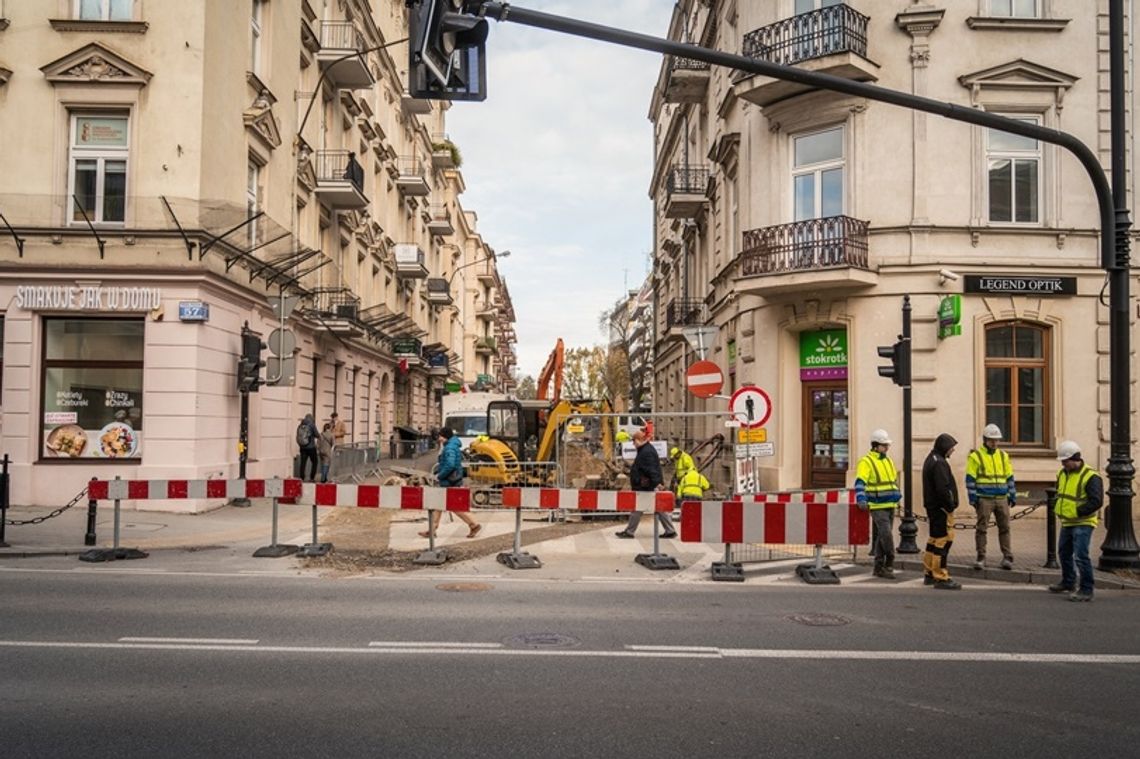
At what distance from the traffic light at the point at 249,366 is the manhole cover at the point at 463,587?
977cm

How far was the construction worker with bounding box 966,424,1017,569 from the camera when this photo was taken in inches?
451

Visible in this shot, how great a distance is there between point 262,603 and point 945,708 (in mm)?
6304

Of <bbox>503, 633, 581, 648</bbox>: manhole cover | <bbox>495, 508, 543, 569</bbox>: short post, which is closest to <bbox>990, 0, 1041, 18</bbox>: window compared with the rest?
<bbox>495, 508, 543, 569</bbox>: short post

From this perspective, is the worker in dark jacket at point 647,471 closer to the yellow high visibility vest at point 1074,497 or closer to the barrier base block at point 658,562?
the barrier base block at point 658,562

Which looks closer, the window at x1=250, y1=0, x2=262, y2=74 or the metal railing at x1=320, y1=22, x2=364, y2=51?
the window at x1=250, y1=0, x2=262, y2=74

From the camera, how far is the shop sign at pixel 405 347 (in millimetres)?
37062

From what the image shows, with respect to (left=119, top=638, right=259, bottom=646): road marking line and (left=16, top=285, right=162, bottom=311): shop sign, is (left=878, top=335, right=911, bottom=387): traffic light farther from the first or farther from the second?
(left=16, top=285, right=162, bottom=311): shop sign

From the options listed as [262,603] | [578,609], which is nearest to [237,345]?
[262,603]

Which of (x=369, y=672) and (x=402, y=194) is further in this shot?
(x=402, y=194)

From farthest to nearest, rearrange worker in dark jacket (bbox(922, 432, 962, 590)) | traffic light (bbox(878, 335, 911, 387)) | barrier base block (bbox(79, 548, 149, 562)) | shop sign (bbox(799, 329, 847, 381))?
shop sign (bbox(799, 329, 847, 381))
traffic light (bbox(878, 335, 911, 387))
barrier base block (bbox(79, 548, 149, 562))
worker in dark jacket (bbox(922, 432, 962, 590))

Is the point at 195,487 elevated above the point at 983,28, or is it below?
below

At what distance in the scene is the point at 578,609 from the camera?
29.0 ft

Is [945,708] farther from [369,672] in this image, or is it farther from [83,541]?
[83,541]

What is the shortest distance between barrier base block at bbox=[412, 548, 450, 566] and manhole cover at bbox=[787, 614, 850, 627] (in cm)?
493
